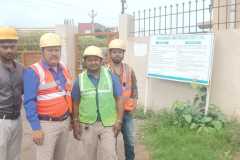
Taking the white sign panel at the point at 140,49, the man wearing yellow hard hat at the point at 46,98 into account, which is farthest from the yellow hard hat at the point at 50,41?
the white sign panel at the point at 140,49

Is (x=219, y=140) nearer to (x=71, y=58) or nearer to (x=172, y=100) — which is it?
(x=172, y=100)

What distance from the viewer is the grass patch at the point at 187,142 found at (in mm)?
5898

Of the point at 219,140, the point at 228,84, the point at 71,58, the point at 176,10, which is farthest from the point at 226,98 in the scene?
the point at 71,58

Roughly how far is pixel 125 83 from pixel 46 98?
1.29m

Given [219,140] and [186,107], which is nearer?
[219,140]

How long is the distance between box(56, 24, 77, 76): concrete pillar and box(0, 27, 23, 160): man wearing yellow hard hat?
25.7 feet

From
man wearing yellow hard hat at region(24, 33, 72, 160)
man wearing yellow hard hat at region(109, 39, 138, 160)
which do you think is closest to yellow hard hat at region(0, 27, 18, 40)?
man wearing yellow hard hat at region(24, 33, 72, 160)

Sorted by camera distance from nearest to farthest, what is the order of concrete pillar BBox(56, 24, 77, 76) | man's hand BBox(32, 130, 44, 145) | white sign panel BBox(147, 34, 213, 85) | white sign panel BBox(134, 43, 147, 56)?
man's hand BBox(32, 130, 44, 145) < white sign panel BBox(147, 34, 213, 85) < white sign panel BBox(134, 43, 147, 56) < concrete pillar BBox(56, 24, 77, 76)

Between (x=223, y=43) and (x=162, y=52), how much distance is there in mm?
1386

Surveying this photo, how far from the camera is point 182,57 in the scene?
7.88 metres

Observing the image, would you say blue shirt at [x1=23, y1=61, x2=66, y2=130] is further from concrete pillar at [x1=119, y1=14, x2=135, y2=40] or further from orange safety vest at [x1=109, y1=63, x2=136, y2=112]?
concrete pillar at [x1=119, y1=14, x2=135, y2=40]

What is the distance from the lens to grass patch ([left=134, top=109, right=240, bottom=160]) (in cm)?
590

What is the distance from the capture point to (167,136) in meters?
6.71

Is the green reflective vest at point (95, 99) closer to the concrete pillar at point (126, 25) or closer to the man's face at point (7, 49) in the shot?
the man's face at point (7, 49)
